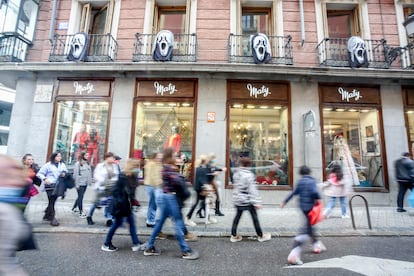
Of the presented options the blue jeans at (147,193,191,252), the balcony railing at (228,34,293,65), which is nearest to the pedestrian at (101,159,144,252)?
the blue jeans at (147,193,191,252)

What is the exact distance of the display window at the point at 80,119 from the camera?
9.63m

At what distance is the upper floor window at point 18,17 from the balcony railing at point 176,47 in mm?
4801

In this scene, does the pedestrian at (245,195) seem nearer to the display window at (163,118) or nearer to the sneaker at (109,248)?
the sneaker at (109,248)

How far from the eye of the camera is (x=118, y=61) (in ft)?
32.1

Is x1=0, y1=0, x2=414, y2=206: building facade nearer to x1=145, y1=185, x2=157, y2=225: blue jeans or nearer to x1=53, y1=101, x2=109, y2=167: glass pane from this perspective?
x1=53, y1=101, x2=109, y2=167: glass pane

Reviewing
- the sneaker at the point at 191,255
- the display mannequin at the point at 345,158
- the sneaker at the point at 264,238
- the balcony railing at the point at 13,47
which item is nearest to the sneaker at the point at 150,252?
the sneaker at the point at 191,255

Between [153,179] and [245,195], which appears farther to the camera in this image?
[153,179]

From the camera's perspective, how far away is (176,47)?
10.1 metres

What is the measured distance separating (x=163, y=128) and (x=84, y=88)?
12.0 feet

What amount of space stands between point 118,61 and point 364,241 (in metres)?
10.1

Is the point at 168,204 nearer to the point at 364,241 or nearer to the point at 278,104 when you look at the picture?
the point at 364,241

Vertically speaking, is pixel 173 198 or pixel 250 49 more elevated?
pixel 250 49

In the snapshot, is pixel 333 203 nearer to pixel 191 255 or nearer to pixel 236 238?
pixel 236 238

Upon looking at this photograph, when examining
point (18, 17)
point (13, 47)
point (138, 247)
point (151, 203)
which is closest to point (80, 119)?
point (13, 47)
